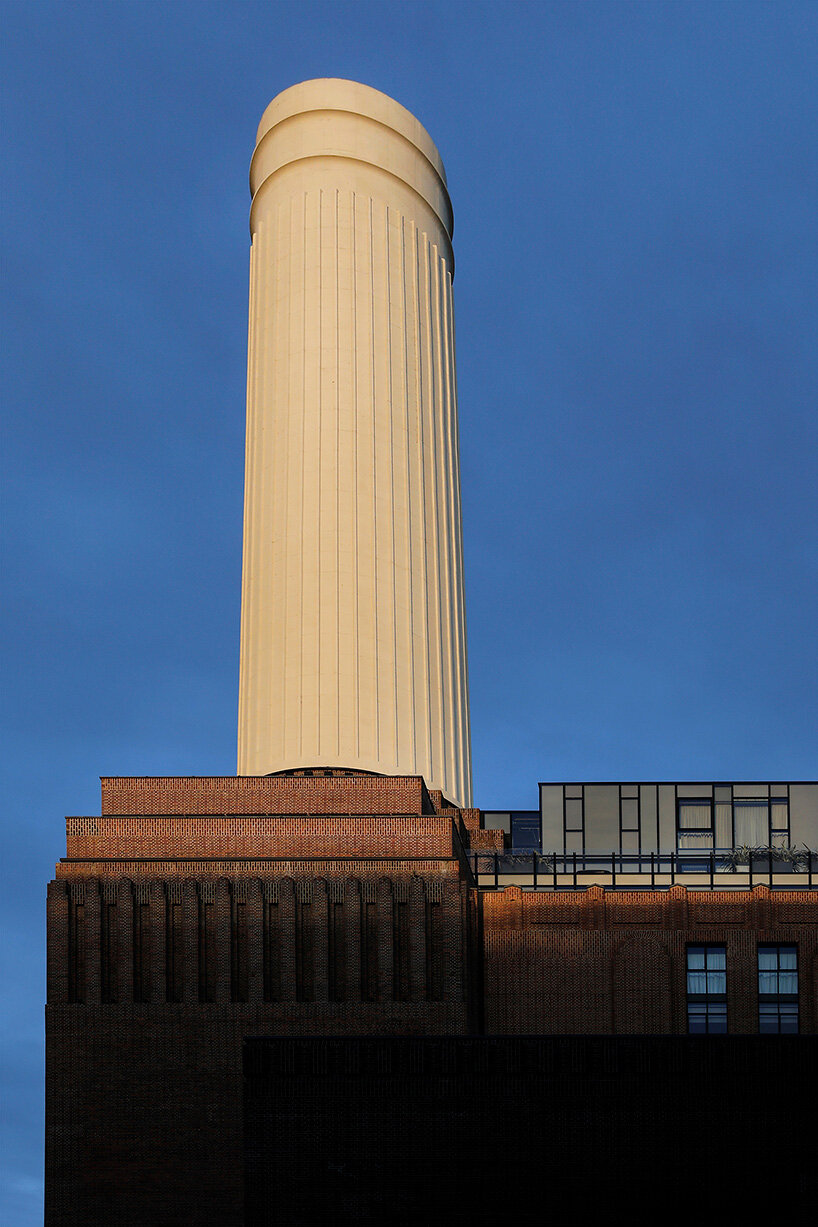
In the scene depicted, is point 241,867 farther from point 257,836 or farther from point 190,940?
point 190,940

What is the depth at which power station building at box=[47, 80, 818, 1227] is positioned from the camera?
44312 mm

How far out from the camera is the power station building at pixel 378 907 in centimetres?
4431

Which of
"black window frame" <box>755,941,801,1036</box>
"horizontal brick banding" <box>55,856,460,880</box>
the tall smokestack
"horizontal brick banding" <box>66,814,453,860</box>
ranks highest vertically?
the tall smokestack

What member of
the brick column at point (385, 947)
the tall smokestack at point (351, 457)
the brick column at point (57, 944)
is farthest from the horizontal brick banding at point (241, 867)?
the tall smokestack at point (351, 457)

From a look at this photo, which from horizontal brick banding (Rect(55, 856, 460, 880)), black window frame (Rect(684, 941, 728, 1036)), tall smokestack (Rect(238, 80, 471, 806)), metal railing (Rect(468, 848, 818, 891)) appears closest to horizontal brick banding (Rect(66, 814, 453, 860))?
horizontal brick banding (Rect(55, 856, 460, 880))

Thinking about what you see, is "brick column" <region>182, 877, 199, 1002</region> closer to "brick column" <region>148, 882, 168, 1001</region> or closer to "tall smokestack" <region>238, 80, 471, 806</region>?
"brick column" <region>148, 882, 168, 1001</region>

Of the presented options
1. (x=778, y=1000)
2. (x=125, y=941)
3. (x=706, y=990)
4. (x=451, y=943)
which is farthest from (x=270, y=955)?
(x=778, y=1000)

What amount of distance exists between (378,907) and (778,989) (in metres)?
15.5

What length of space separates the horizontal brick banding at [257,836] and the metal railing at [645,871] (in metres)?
6.35

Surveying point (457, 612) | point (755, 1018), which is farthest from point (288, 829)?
point (457, 612)

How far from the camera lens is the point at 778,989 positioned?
60.8 m

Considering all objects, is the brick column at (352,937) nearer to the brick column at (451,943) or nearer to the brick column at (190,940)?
the brick column at (451,943)

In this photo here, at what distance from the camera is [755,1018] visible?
60.1m

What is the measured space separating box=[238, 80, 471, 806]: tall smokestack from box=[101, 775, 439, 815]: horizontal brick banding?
1136cm
